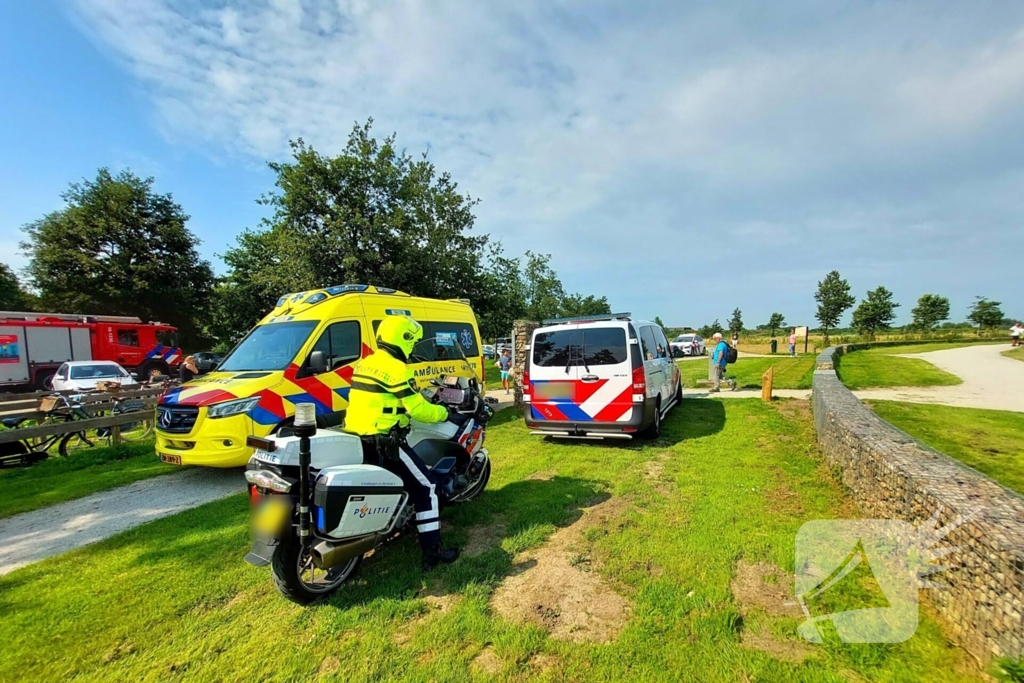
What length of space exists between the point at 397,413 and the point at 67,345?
24646mm

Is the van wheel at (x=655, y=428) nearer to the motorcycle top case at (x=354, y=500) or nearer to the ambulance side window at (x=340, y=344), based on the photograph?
the ambulance side window at (x=340, y=344)

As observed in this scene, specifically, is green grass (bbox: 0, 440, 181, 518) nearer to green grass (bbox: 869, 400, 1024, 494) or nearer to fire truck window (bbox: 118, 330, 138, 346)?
green grass (bbox: 869, 400, 1024, 494)

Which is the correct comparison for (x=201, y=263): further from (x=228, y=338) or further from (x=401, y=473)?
(x=401, y=473)

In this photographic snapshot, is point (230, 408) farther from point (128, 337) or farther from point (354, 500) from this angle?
point (128, 337)

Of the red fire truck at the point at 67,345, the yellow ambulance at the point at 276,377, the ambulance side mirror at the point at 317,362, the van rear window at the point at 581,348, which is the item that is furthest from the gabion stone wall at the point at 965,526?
the red fire truck at the point at 67,345

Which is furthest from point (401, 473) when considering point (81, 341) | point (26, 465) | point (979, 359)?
point (979, 359)

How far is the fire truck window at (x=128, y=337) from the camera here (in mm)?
22031

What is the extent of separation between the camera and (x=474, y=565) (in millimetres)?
3518

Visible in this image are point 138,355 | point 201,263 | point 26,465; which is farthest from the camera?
point 201,263

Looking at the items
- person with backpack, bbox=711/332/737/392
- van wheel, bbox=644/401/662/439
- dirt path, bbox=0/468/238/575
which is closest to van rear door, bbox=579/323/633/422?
van wheel, bbox=644/401/662/439

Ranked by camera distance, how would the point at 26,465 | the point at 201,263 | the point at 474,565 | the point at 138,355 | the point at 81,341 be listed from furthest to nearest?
the point at 201,263
the point at 138,355
the point at 81,341
the point at 26,465
the point at 474,565

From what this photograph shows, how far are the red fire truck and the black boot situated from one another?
23191 millimetres

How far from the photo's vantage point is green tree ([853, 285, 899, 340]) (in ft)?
124

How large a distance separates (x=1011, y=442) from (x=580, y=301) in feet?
101
